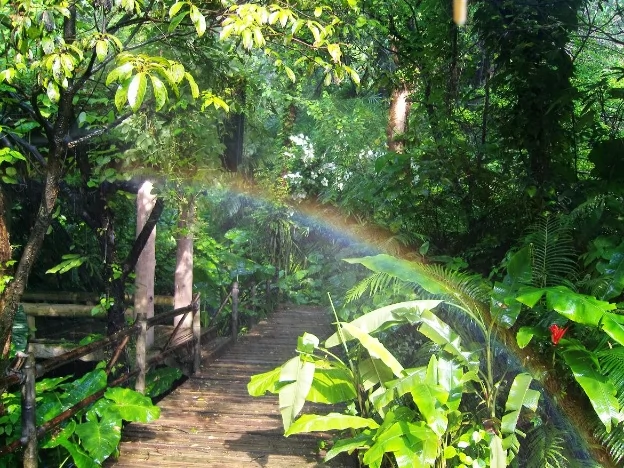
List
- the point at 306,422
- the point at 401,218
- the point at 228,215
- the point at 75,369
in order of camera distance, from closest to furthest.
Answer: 1. the point at 306,422
2. the point at 401,218
3. the point at 75,369
4. the point at 228,215

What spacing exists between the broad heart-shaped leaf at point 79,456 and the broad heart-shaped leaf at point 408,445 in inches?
83.5

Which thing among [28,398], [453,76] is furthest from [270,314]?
[28,398]

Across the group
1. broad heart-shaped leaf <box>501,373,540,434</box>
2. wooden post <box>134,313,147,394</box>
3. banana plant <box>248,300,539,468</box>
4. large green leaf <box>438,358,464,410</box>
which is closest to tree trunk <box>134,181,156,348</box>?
wooden post <box>134,313,147,394</box>

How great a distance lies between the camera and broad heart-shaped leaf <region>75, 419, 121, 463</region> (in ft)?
15.0

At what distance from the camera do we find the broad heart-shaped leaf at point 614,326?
3.39 m

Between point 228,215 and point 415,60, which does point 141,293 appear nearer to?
point 415,60

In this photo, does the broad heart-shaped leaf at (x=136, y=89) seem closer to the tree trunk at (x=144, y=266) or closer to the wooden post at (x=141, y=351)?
the wooden post at (x=141, y=351)

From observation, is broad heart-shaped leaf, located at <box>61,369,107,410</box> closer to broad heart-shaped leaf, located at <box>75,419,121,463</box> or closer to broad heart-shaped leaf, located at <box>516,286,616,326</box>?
broad heart-shaped leaf, located at <box>75,419,121,463</box>

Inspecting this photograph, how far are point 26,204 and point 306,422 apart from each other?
619cm

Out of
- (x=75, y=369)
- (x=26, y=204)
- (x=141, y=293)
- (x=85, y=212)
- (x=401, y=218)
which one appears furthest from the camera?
(x=75, y=369)

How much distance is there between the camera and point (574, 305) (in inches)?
140

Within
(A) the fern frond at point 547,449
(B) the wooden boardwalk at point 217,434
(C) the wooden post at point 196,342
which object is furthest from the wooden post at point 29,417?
(C) the wooden post at point 196,342

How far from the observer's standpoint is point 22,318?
7176mm

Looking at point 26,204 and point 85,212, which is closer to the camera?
point 85,212
